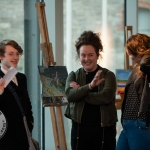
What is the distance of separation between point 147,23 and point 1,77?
3.69 meters

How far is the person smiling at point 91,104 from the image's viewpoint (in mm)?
3373

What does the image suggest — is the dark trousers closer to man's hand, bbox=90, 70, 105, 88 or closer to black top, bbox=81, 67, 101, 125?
black top, bbox=81, 67, 101, 125

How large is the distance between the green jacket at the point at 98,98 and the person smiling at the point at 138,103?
0.22 metres

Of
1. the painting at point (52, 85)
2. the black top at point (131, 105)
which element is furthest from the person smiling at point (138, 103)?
the painting at point (52, 85)

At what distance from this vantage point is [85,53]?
139 inches

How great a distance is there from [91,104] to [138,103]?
44 centimetres

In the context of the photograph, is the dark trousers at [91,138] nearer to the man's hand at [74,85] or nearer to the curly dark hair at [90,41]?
the man's hand at [74,85]

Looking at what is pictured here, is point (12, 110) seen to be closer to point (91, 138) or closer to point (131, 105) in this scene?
point (91, 138)

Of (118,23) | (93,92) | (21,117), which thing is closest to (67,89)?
(93,92)

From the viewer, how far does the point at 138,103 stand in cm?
315

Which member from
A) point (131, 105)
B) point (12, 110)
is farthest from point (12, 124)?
point (131, 105)

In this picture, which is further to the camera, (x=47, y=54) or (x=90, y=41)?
(x=47, y=54)

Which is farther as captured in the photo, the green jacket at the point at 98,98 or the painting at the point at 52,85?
the painting at the point at 52,85

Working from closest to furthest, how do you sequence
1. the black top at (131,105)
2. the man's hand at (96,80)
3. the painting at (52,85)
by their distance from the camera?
the black top at (131,105)
the man's hand at (96,80)
the painting at (52,85)
